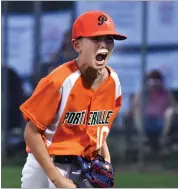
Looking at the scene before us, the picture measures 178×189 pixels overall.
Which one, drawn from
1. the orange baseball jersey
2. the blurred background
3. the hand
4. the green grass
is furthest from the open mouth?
the blurred background

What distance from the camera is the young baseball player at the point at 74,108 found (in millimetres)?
3434

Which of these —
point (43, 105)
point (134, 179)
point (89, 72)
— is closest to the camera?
point (43, 105)

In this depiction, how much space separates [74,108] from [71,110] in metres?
0.02

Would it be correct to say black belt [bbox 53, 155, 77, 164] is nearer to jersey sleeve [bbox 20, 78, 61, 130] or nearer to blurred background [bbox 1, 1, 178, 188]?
jersey sleeve [bbox 20, 78, 61, 130]

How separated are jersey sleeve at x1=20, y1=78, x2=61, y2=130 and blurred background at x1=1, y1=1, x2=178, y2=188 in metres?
5.22

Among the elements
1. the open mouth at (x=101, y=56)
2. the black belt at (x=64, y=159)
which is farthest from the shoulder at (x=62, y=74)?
the black belt at (x=64, y=159)

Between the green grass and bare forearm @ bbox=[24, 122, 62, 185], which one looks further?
the green grass

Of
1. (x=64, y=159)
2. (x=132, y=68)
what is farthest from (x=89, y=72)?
(x=132, y=68)

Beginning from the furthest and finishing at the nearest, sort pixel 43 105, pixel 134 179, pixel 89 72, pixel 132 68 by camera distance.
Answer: pixel 132 68 < pixel 134 179 < pixel 89 72 < pixel 43 105

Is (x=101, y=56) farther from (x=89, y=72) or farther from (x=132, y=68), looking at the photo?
(x=132, y=68)

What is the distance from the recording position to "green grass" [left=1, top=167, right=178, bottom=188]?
7652 millimetres

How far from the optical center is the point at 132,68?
344 inches

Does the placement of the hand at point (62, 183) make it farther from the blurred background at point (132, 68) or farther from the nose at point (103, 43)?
the blurred background at point (132, 68)

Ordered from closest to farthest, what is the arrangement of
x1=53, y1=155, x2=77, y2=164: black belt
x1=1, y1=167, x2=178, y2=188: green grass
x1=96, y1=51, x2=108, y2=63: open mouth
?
x1=96, y1=51, x2=108, y2=63: open mouth → x1=53, y1=155, x2=77, y2=164: black belt → x1=1, y1=167, x2=178, y2=188: green grass
